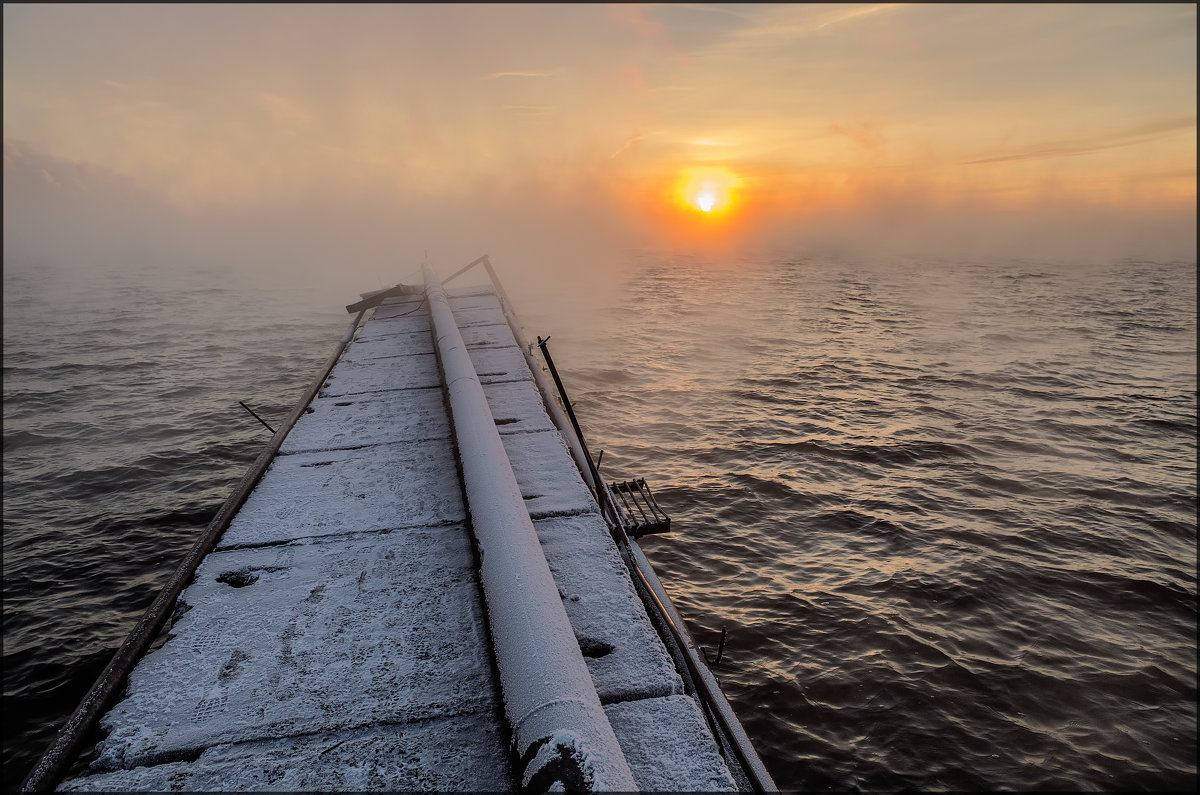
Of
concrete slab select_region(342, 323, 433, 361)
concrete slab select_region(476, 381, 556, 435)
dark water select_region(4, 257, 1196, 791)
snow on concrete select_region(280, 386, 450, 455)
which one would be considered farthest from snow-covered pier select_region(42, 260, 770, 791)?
concrete slab select_region(342, 323, 433, 361)

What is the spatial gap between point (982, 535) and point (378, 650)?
10.6 meters

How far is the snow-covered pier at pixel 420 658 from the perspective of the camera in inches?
118

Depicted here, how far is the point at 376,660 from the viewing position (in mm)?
3754

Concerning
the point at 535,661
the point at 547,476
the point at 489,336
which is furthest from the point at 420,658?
the point at 489,336

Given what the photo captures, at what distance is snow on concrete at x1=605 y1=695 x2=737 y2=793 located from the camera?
298cm

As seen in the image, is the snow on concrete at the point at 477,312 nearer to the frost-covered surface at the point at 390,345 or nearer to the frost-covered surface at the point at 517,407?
the frost-covered surface at the point at 390,345

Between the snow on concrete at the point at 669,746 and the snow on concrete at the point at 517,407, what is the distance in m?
4.66

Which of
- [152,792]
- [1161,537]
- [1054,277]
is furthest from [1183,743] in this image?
[1054,277]

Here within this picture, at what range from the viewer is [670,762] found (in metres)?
3.08

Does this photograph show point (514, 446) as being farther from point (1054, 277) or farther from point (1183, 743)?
point (1054, 277)

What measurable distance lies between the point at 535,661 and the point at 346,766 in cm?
113

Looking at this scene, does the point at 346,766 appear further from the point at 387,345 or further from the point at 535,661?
the point at 387,345

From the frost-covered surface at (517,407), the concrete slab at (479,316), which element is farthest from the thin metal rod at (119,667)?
the concrete slab at (479,316)

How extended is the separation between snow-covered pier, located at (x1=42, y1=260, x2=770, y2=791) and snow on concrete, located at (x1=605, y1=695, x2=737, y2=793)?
10 millimetres
